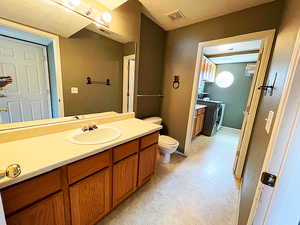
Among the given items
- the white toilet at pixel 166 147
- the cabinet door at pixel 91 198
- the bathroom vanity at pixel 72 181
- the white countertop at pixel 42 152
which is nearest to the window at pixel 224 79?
the white toilet at pixel 166 147

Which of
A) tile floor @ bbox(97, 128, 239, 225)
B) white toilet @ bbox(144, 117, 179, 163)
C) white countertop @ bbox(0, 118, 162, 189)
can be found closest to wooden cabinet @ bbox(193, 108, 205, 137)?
tile floor @ bbox(97, 128, 239, 225)

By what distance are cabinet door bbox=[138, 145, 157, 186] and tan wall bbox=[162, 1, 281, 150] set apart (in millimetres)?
1110

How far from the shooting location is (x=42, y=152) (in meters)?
0.90

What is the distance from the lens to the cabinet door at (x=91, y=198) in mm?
966

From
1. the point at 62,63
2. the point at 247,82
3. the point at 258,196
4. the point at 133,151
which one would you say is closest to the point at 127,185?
the point at 133,151

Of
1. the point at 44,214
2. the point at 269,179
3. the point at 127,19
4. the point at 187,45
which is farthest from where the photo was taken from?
the point at 187,45

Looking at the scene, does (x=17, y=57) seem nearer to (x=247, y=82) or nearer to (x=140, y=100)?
(x=140, y=100)

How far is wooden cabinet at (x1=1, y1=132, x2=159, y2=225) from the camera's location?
2.35 ft

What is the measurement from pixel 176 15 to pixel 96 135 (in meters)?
2.13

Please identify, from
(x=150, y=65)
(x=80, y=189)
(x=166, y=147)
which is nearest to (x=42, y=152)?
(x=80, y=189)

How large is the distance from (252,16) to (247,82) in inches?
120

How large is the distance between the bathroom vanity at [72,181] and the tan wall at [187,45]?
→ 4.27ft

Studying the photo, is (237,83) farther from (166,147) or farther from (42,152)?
(42,152)

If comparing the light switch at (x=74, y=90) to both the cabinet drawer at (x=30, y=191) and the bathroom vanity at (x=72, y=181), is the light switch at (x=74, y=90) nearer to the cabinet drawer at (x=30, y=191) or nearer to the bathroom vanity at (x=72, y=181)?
the bathroom vanity at (x=72, y=181)
